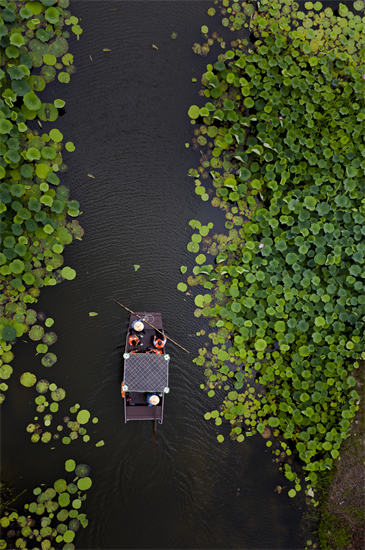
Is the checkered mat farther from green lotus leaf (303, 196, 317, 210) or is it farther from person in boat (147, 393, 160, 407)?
green lotus leaf (303, 196, 317, 210)

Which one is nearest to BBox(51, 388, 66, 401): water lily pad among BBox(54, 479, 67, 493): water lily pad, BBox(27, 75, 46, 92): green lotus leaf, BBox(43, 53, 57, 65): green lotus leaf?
BBox(54, 479, 67, 493): water lily pad

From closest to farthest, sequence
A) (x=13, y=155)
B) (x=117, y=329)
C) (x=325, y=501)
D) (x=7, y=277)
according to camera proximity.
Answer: (x=13, y=155), (x=7, y=277), (x=117, y=329), (x=325, y=501)

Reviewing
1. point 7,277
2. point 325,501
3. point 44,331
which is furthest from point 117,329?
point 325,501

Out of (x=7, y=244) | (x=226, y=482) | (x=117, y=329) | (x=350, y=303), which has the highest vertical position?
(x=7, y=244)

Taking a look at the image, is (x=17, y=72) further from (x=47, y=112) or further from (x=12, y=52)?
(x=47, y=112)

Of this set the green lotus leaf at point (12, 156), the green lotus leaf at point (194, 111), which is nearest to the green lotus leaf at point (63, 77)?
the green lotus leaf at point (12, 156)

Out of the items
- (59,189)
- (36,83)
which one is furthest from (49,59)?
(59,189)

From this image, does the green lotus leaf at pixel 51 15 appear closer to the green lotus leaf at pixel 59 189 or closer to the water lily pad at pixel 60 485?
the green lotus leaf at pixel 59 189

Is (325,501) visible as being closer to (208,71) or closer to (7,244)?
(7,244)
